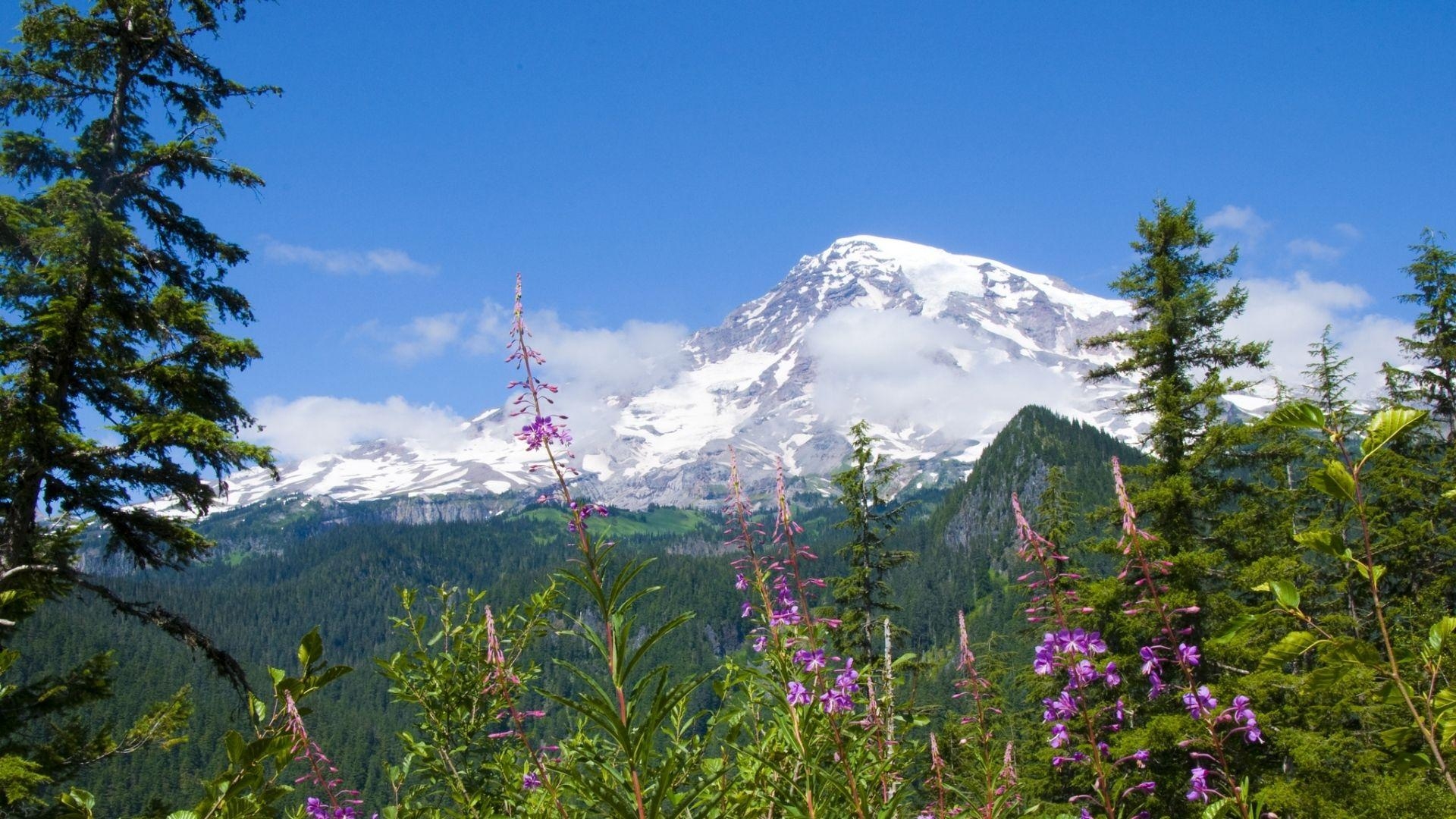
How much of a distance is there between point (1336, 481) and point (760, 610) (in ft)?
6.08

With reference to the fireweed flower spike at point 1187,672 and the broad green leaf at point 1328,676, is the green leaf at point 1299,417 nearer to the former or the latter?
the broad green leaf at point 1328,676

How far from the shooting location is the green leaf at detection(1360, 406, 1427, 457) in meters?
1.61

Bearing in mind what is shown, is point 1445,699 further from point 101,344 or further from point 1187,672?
point 101,344

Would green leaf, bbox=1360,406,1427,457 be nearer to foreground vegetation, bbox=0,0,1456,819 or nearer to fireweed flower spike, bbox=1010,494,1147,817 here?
foreground vegetation, bbox=0,0,1456,819

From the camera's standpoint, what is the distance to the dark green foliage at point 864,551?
18719 millimetres

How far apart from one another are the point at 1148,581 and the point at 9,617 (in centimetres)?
849

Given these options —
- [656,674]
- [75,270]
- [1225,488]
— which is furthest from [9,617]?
[1225,488]

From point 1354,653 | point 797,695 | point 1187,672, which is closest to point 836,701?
point 797,695

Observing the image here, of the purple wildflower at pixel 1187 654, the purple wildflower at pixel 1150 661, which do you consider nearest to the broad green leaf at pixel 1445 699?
the purple wildflower at pixel 1187 654

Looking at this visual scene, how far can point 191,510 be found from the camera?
31.0 ft

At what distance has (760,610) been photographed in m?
2.98

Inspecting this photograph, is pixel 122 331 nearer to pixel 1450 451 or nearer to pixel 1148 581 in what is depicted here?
pixel 1148 581

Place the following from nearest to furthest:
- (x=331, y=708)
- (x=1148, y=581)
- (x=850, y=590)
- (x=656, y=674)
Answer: (x=656, y=674) → (x=1148, y=581) → (x=850, y=590) → (x=331, y=708)

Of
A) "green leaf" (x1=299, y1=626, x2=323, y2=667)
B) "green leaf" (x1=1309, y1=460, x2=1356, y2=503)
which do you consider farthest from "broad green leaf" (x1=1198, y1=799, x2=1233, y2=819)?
"green leaf" (x1=299, y1=626, x2=323, y2=667)
